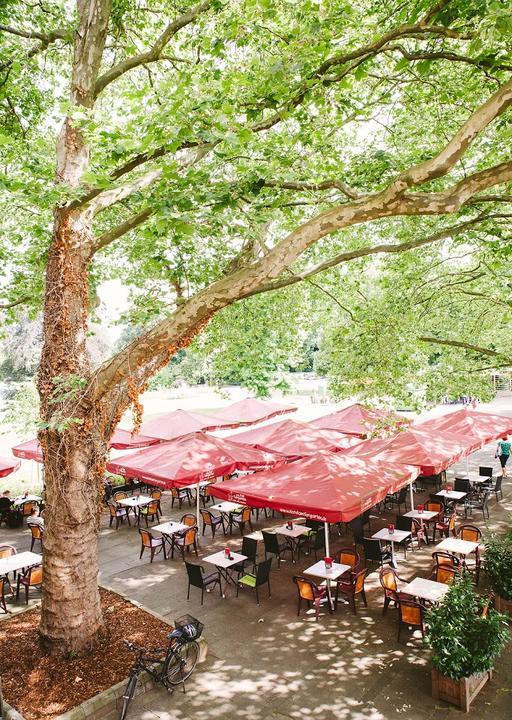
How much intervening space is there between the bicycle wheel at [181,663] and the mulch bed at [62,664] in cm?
59

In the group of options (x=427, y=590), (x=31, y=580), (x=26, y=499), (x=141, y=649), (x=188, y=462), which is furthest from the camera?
(x=26, y=499)

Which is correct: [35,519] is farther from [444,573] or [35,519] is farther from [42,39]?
[42,39]

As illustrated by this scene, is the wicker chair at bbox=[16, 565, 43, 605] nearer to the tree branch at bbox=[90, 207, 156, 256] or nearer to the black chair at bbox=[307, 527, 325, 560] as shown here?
the black chair at bbox=[307, 527, 325, 560]

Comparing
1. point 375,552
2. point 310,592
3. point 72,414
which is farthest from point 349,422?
point 72,414

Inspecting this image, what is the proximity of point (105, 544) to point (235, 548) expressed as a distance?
11.7 feet

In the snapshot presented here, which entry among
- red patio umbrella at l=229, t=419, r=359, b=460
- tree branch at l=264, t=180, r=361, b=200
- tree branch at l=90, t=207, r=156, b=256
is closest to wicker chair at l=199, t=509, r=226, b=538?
red patio umbrella at l=229, t=419, r=359, b=460

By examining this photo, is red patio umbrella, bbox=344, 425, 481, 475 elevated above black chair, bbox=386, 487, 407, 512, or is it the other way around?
Result: red patio umbrella, bbox=344, 425, 481, 475

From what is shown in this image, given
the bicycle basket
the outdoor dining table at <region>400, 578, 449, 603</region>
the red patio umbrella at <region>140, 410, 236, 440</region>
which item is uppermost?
the red patio umbrella at <region>140, 410, 236, 440</region>

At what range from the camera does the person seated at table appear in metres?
12.9

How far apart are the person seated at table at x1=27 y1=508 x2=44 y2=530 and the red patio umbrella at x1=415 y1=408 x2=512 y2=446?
10.9m

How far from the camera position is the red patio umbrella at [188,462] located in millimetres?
10742

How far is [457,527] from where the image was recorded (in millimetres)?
13391

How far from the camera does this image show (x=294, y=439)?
1441cm

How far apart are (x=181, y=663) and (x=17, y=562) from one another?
4.80m
